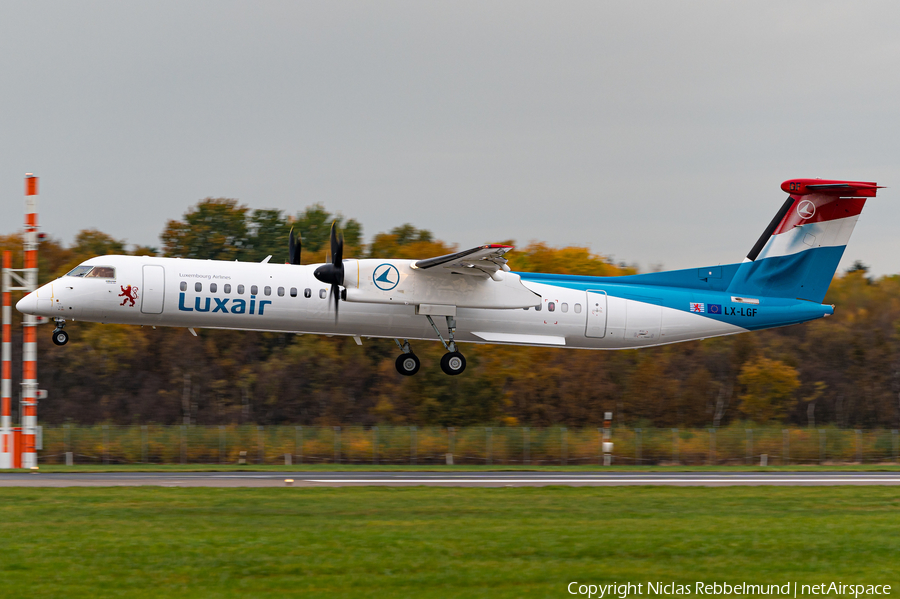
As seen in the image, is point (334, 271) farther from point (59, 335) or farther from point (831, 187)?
point (831, 187)

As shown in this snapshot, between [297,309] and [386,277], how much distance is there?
2.62 m

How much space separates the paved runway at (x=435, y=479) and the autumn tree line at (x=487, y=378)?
14.8 metres

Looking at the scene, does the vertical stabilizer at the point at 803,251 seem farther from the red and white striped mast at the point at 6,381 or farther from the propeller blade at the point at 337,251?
the red and white striped mast at the point at 6,381

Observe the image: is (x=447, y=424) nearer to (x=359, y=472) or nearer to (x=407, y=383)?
(x=407, y=383)

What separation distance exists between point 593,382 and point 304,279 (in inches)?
1051

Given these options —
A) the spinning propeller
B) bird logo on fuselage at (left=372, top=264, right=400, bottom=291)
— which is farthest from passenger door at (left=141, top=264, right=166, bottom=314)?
bird logo on fuselage at (left=372, top=264, right=400, bottom=291)

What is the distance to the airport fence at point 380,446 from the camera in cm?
3712

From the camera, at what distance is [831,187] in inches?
1092

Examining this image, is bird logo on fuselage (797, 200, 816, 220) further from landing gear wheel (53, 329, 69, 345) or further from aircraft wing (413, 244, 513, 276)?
landing gear wheel (53, 329, 69, 345)

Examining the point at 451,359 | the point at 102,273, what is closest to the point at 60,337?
the point at 102,273

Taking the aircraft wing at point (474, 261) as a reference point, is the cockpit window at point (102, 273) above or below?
below

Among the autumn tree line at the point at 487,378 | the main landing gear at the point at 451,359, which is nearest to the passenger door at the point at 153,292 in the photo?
the main landing gear at the point at 451,359

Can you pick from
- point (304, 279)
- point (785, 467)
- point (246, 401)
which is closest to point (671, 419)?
point (785, 467)

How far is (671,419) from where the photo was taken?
1921 inches
